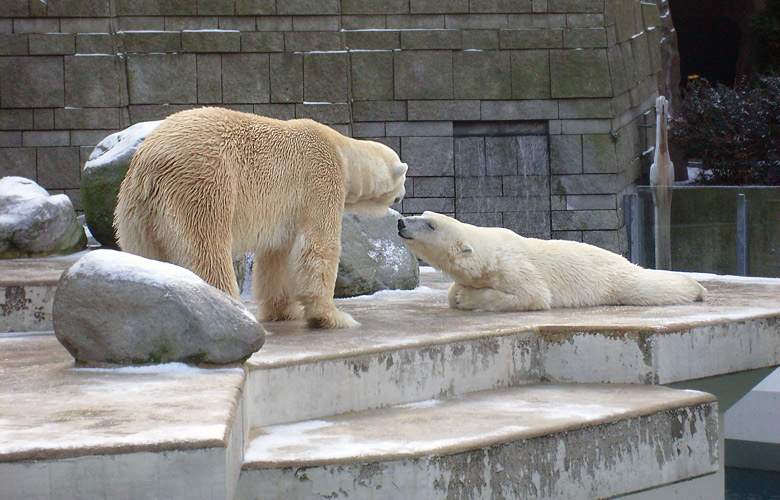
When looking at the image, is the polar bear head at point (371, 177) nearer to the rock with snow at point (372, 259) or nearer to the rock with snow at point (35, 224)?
the rock with snow at point (372, 259)

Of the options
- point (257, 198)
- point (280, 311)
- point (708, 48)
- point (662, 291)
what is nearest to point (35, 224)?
point (280, 311)

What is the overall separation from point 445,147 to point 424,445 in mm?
7610

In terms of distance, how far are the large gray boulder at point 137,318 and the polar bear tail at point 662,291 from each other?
9.52ft

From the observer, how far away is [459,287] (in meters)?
5.29

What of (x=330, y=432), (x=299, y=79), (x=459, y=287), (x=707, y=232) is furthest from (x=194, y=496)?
(x=299, y=79)

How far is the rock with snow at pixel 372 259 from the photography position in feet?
19.8

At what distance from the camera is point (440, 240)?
4.93 m

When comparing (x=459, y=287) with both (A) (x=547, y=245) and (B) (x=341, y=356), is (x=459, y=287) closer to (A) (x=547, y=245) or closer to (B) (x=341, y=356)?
(A) (x=547, y=245)

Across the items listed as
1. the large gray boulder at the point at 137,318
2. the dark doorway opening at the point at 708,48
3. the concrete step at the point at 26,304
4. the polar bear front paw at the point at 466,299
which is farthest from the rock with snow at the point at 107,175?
the dark doorway opening at the point at 708,48

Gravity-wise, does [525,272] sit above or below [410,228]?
below

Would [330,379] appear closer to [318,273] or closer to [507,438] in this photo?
[507,438]

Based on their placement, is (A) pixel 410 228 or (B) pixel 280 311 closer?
(B) pixel 280 311

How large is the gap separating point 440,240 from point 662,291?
138 centimetres

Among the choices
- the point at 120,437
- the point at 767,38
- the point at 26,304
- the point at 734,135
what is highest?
the point at 767,38
